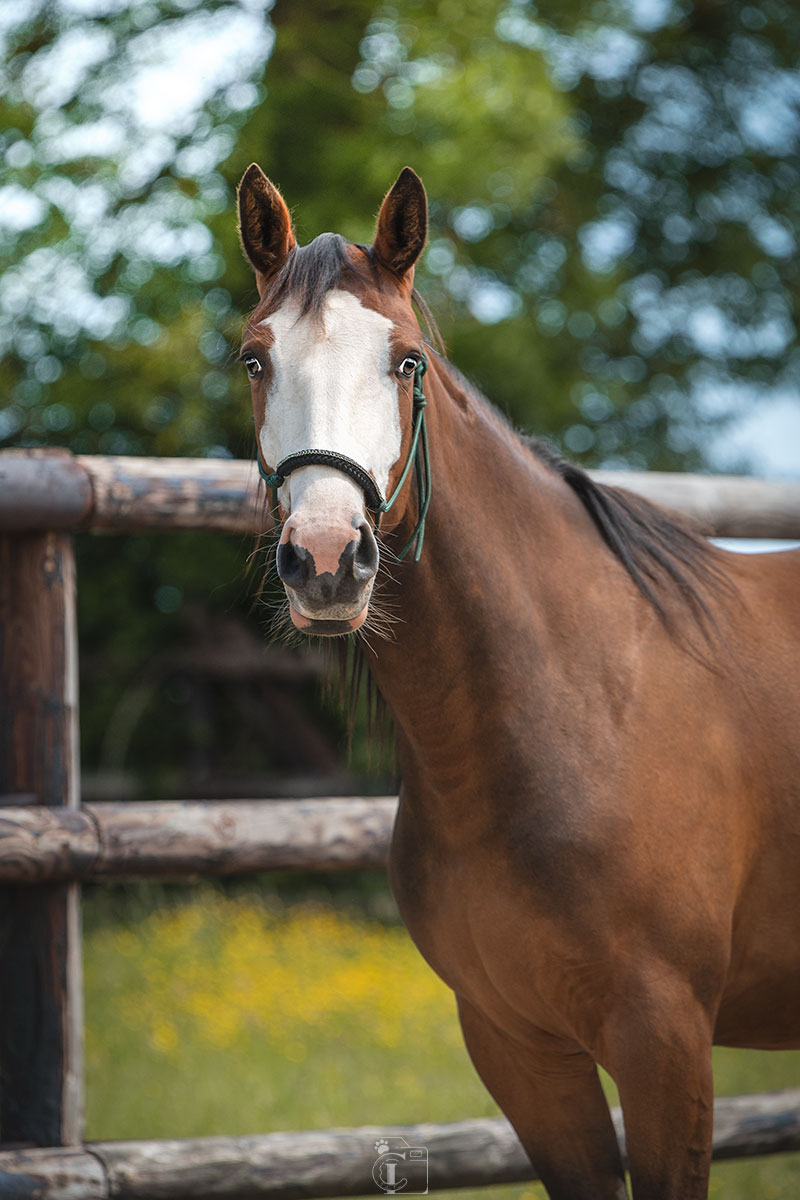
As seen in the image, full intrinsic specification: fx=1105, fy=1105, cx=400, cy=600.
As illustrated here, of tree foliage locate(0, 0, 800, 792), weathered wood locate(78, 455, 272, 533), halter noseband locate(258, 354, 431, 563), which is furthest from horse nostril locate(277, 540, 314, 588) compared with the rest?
tree foliage locate(0, 0, 800, 792)

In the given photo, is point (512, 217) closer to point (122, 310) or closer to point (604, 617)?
point (122, 310)

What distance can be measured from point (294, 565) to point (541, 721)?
1.93ft

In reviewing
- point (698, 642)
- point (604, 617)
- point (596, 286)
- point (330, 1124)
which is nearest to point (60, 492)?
point (604, 617)

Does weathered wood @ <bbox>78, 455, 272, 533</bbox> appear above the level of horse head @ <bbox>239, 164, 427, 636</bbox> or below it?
below

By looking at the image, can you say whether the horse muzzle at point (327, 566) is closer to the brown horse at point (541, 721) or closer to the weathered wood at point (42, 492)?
the brown horse at point (541, 721)

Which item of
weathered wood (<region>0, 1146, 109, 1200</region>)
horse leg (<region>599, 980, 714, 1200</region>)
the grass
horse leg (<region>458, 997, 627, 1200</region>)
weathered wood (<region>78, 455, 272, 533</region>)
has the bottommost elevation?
the grass

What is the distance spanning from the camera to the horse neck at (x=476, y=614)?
1.92 m

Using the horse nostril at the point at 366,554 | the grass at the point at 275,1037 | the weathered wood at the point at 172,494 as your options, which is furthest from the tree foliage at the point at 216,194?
the horse nostril at the point at 366,554

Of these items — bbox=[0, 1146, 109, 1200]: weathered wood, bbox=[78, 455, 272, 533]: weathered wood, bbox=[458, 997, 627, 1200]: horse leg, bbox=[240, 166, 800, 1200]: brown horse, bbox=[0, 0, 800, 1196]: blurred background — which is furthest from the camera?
bbox=[0, 0, 800, 1196]: blurred background

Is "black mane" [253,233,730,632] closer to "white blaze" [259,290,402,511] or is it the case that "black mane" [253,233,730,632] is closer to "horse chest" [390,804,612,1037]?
"white blaze" [259,290,402,511]

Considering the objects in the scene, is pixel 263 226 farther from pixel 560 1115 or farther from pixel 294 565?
pixel 560 1115

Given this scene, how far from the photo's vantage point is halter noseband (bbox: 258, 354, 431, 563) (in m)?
1.64

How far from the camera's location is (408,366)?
1.80 metres

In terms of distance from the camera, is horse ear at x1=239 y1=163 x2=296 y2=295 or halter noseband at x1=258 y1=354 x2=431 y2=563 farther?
horse ear at x1=239 y1=163 x2=296 y2=295
